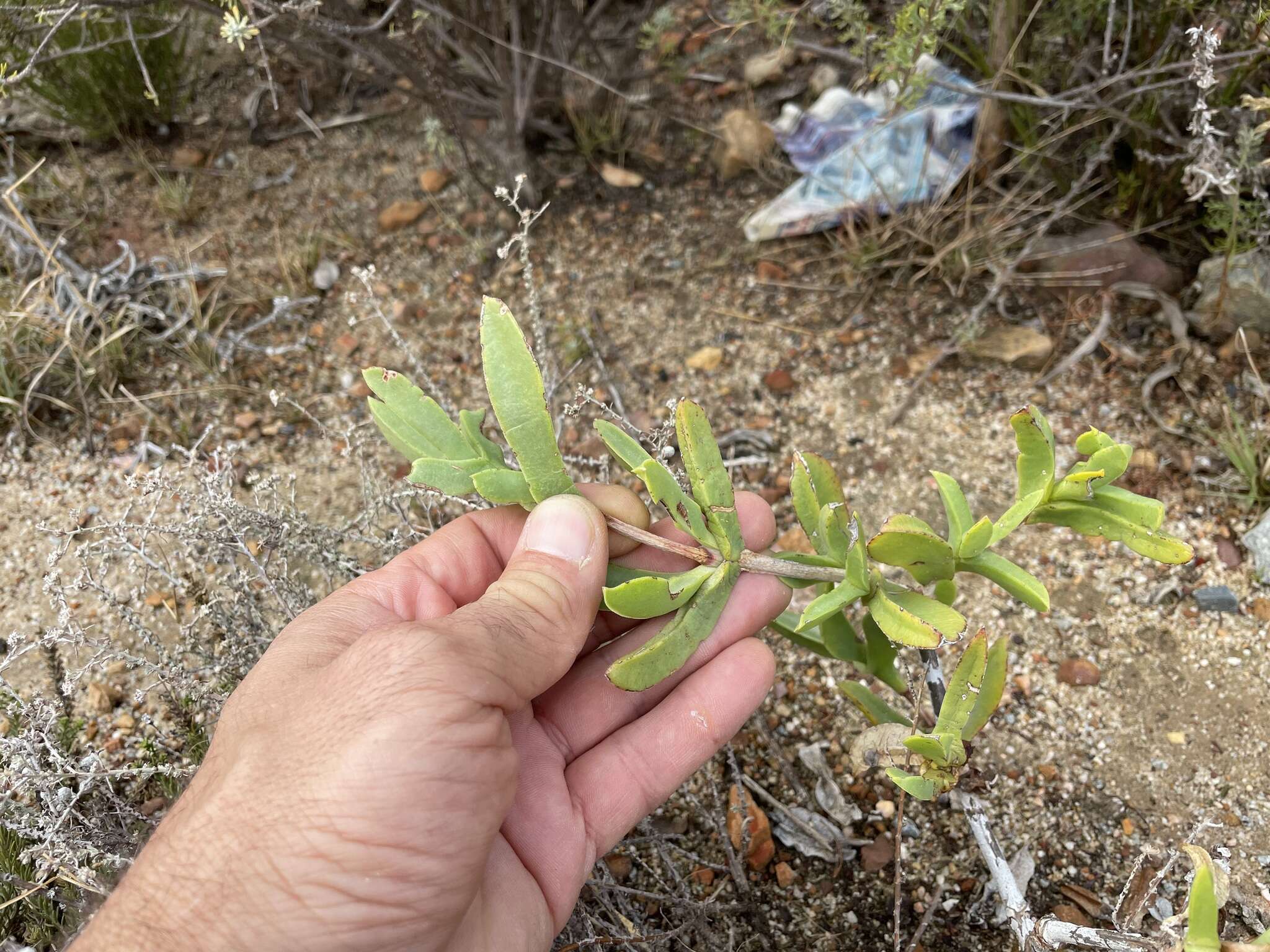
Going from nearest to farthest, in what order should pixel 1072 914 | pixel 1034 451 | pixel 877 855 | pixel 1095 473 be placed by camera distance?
pixel 1095 473, pixel 1034 451, pixel 1072 914, pixel 877 855

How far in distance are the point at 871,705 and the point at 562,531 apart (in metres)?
0.65

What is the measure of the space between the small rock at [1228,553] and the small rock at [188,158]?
10.9 feet

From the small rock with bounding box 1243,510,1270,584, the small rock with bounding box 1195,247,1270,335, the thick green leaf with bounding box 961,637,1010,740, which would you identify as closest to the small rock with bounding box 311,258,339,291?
the thick green leaf with bounding box 961,637,1010,740

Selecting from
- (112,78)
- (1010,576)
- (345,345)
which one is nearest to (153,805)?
(345,345)

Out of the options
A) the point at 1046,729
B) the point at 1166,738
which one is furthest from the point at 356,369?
the point at 1166,738

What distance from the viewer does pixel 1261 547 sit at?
2088 millimetres

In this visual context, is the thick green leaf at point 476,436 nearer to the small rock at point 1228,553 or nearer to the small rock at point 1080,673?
the small rock at point 1080,673

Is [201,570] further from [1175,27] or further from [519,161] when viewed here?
[1175,27]

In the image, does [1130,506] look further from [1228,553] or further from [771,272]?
[771,272]

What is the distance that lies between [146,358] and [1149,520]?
2620 millimetres

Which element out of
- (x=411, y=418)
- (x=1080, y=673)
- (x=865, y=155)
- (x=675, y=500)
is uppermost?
(x=411, y=418)

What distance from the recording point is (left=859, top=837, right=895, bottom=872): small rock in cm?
180

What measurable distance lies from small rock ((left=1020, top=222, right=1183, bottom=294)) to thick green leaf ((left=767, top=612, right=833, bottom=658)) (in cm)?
146

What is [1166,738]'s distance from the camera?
1.91 metres
